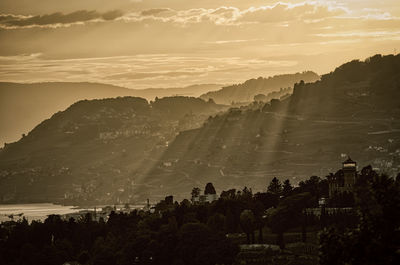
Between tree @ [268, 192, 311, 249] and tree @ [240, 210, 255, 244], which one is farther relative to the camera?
tree @ [240, 210, 255, 244]

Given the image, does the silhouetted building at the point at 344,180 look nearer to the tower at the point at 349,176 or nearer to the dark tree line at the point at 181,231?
the tower at the point at 349,176

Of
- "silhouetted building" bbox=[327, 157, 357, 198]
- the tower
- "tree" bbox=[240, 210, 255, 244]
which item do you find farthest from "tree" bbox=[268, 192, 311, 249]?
the tower

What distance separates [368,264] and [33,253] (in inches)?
3668

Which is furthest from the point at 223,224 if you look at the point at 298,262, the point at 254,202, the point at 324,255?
the point at 324,255

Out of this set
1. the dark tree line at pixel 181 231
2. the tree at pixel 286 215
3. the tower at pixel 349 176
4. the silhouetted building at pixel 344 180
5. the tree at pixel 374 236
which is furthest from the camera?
the tower at pixel 349 176

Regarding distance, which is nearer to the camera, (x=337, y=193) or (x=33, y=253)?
(x=33, y=253)

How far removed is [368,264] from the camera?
43.9 meters

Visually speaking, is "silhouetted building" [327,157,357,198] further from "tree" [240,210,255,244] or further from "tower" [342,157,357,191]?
"tree" [240,210,255,244]

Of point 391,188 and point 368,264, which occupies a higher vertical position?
point 391,188

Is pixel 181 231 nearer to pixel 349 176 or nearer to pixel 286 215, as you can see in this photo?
pixel 286 215

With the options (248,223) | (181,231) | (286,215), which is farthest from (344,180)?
(181,231)

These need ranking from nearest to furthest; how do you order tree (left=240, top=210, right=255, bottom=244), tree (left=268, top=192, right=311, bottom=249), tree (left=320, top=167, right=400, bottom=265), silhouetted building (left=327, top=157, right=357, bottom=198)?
tree (left=320, top=167, right=400, bottom=265) → tree (left=268, top=192, right=311, bottom=249) → tree (left=240, top=210, right=255, bottom=244) → silhouetted building (left=327, top=157, right=357, bottom=198)

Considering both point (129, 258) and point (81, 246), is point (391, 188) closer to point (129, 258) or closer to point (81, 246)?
point (129, 258)

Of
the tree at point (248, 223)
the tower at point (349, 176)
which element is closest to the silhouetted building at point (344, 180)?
the tower at point (349, 176)
